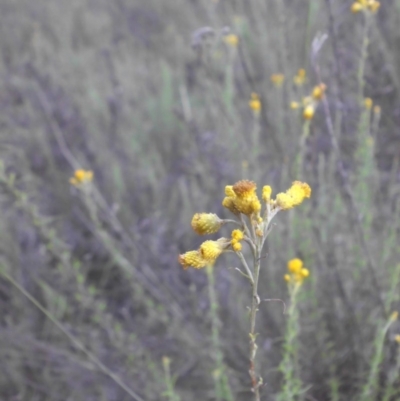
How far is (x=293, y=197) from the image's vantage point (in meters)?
0.94

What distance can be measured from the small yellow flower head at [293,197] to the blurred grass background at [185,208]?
0.20m

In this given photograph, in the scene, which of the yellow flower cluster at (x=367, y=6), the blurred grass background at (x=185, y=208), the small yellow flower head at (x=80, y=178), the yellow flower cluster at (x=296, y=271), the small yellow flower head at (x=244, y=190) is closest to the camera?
the small yellow flower head at (x=244, y=190)

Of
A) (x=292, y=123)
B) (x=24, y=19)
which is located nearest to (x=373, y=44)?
(x=292, y=123)

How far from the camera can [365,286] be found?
216 centimetres

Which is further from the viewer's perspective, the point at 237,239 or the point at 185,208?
the point at 185,208

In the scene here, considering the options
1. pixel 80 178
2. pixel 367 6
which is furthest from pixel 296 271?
pixel 367 6

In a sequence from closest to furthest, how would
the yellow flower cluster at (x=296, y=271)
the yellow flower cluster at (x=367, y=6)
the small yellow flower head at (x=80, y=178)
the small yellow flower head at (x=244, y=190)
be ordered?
the small yellow flower head at (x=244, y=190) → the yellow flower cluster at (x=296, y=271) → the yellow flower cluster at (x=367, y=6) → the small yellow flower head at (x=80, y=178)

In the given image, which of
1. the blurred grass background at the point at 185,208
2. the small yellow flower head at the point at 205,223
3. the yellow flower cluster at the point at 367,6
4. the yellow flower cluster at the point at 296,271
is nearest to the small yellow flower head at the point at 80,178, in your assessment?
the blurred grass background at the point at 185,208

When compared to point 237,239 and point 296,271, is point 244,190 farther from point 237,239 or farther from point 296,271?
point 296,271

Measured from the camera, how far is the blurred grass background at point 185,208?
2.05m

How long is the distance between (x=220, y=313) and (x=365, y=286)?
72 centimetres

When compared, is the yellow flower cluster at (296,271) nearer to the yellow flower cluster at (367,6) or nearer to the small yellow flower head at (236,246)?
the small yellow flower head at (236,246)

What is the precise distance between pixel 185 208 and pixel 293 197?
6.33 ft

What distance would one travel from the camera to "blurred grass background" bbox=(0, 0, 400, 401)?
2055mm
